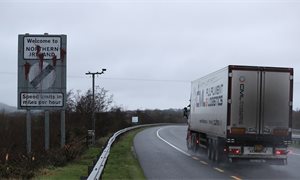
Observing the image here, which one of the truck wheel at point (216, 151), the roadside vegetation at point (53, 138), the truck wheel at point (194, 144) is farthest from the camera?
the truck wheel at point (194, 144)

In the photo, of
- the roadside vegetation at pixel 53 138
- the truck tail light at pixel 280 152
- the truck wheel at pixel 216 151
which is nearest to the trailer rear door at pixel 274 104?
the truck tail light at pixel 280 152

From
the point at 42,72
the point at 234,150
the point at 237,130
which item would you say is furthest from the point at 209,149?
the point at 42,72

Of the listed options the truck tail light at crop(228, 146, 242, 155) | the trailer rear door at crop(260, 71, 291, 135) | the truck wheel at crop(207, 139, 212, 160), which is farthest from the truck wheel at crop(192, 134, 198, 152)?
the trailer rear door at crop(260, 71, 291, 135)

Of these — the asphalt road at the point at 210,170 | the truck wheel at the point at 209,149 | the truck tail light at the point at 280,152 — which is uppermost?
the truck tail light at the point at 280,152

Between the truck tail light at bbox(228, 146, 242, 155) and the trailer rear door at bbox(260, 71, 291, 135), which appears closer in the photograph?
the truck tail light at bbox(228, 146, 242, 155)

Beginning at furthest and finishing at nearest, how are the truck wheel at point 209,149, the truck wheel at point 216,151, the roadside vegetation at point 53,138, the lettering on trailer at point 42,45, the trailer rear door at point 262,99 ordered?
the truck wheel at point 209,149 → the truck wheel at point 216,151 → the trailer rear door at point 262,99 → the lettering on trailer at point 42,45 → the roadside vegetation at point 53,138

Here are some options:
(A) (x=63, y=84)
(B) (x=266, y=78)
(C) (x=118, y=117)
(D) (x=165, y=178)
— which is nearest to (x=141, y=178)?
(D) (x=165, y=178)

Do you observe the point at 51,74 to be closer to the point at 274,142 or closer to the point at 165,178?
the point at 165,178

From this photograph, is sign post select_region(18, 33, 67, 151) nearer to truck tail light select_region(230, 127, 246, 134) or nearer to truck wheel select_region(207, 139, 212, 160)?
truck tail light select_region(230, 127, 246, 134)

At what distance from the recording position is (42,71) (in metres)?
17.2

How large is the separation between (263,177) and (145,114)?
76.6m

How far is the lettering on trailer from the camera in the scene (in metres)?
16.9

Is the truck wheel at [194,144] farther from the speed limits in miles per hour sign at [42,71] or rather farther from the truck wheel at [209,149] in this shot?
the speed limits in miles per hour sign at [42,71]

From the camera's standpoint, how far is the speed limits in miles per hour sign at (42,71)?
55.7 feet
